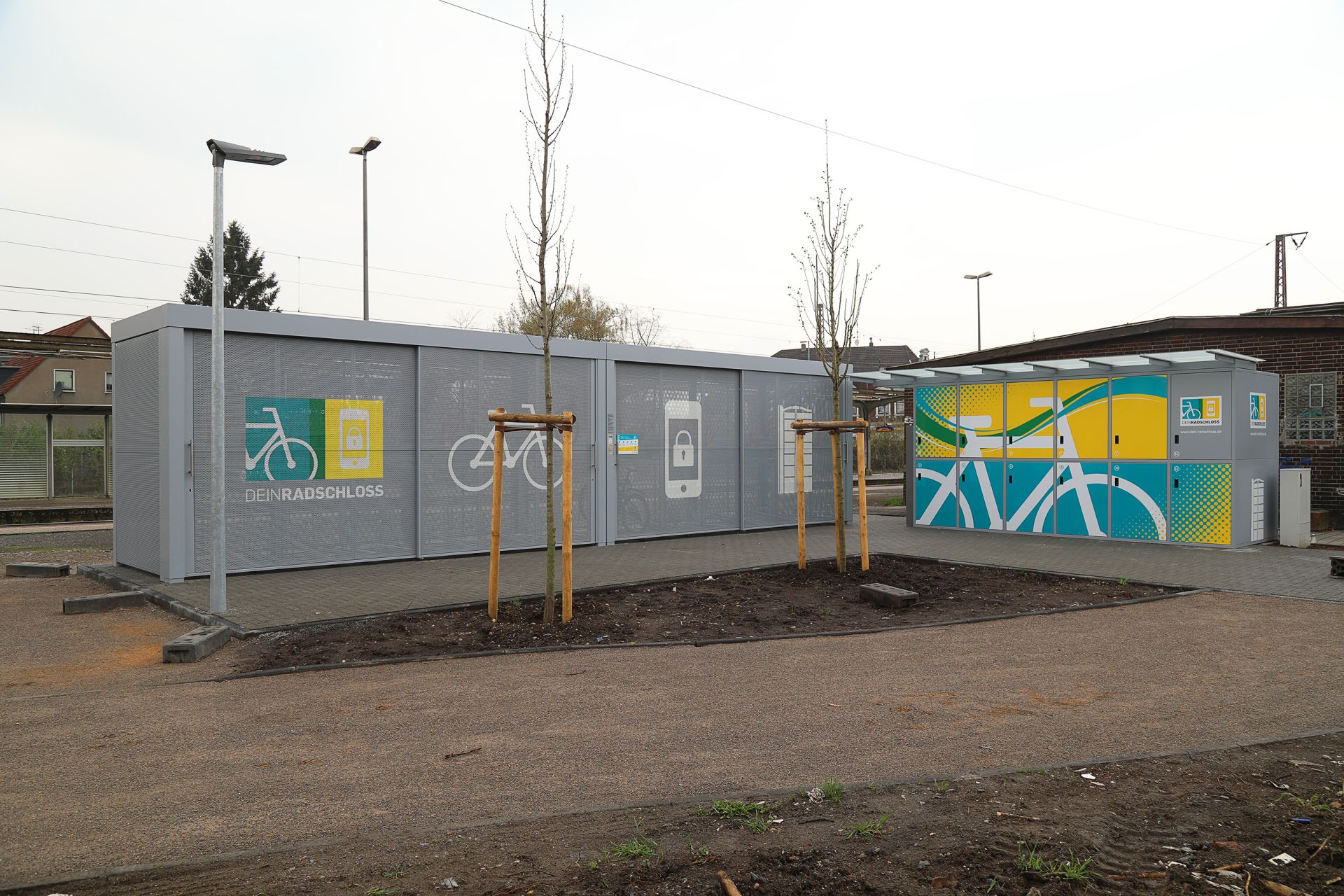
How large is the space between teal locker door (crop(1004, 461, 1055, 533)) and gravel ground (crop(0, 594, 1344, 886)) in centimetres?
783

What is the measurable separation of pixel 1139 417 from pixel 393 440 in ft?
37.3

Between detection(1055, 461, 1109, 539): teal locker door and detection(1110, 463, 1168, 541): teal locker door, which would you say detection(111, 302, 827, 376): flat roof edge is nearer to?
detection(1055, 461, 1109, 539): teal locker door

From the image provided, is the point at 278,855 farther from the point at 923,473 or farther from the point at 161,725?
the point at 923,473

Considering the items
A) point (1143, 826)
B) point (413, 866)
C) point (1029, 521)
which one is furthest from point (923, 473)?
point (413, 866)

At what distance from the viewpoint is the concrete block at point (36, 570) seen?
478 inches

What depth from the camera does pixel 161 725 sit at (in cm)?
550

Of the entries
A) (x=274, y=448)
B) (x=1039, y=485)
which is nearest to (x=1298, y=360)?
(x=1039, y=485)

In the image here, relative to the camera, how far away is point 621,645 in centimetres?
766

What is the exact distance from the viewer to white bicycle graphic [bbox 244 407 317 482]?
11.6 meters

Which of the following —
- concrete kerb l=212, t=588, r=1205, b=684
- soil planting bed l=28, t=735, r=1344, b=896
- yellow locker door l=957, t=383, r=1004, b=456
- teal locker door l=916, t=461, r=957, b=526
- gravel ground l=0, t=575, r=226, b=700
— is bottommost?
gravel ground l=0, t=575, r=226, b=700

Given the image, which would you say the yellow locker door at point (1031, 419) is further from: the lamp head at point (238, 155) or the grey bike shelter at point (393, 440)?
the lamp head at point (238, 155)

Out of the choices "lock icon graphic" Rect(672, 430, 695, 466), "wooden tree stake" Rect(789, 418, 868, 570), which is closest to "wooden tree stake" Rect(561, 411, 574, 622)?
"wooden tree stake" Rect(789, 418, 868, 570)

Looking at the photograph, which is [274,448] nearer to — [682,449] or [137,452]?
[137,452]

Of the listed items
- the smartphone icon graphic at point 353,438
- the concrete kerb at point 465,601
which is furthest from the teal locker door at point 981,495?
the smartphone icon graphic at point 353,438
